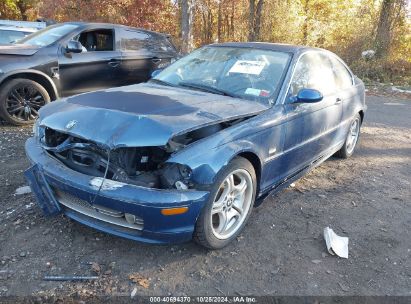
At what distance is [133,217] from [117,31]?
5039mm

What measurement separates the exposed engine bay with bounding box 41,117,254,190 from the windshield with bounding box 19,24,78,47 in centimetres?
379

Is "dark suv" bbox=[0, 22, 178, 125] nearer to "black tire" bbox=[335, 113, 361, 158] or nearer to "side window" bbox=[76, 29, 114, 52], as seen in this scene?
"side window" bbox=[76, 29, 114, 52]

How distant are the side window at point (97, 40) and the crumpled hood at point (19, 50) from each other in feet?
2.80

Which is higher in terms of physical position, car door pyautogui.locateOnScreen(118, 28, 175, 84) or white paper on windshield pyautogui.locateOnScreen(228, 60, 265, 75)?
white paper on windshield pyautogui.locateOnScreen(228, 60, 265, 75)

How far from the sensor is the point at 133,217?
259cm

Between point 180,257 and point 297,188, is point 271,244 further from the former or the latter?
point 297,188

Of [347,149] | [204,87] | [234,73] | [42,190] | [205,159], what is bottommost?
[347,149]

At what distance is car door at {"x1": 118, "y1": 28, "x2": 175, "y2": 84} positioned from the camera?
6.80 m

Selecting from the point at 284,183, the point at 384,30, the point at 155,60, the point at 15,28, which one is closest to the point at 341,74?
the point at 284,183

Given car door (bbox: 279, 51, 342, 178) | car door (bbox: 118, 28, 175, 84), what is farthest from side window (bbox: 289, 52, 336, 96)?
car door (bbox: 118, 28, 175, 84)

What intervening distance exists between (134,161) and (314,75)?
2.42m

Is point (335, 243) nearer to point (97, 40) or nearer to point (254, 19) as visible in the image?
point (97, 40)

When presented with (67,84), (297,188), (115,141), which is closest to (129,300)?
(115,141)

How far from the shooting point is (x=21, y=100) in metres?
5.67
